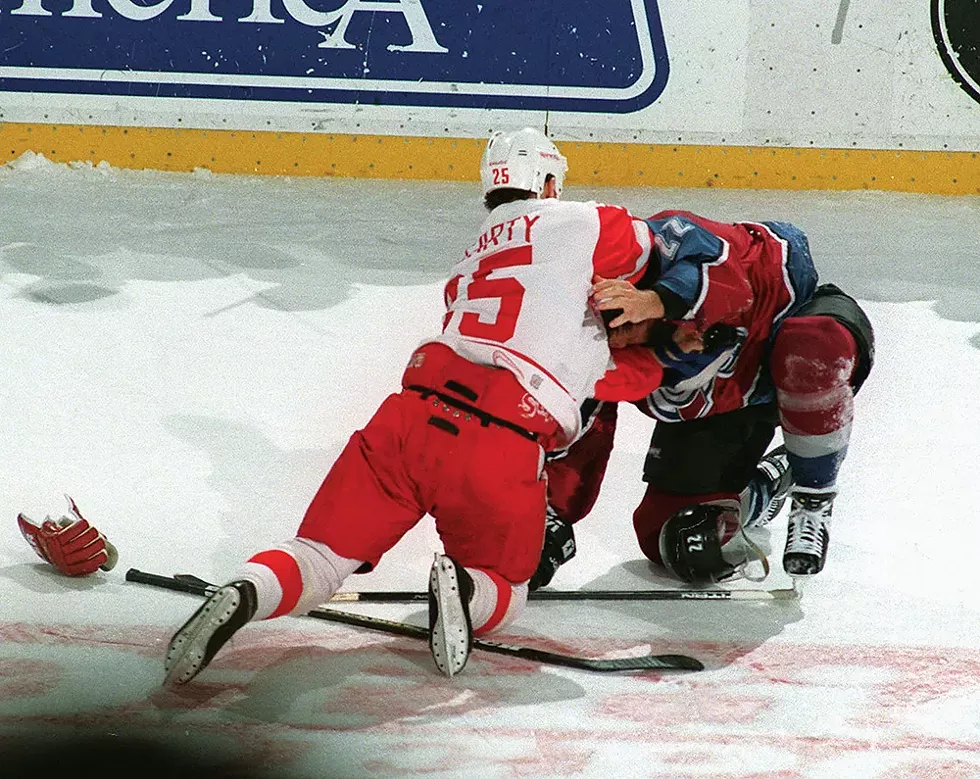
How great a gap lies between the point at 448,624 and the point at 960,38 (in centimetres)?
382

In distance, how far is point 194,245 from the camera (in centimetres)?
449

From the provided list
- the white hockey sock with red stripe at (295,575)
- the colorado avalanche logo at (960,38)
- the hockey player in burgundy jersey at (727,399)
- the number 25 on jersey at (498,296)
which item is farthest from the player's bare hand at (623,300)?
the colorado avalanche logo at (960,38)

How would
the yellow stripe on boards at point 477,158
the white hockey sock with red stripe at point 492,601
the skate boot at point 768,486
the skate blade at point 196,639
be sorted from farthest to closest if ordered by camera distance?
the yellow stripe on boards at point 477,158 < the skate boot at point 768,486 < the white hockey sock with red stripe at point 492,601 < the skate blade at point 196,639

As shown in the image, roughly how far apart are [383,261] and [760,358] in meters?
1.99

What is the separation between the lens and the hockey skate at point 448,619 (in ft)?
6.77

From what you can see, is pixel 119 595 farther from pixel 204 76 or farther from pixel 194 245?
pixel 204 76

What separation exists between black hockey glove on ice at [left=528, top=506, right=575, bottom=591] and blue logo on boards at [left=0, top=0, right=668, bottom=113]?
2.78m

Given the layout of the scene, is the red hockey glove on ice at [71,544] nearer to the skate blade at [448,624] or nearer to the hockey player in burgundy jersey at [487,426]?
the hockey player in burgundy jersey at [487,426]

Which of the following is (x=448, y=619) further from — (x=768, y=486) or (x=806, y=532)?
(x=768, y=486)

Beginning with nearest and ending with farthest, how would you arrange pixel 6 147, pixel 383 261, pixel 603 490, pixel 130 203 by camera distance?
pixel 603 490, pixel 383 261, pixel 130 203, pixel 6 147

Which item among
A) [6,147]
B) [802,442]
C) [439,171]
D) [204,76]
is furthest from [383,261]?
[802,442]

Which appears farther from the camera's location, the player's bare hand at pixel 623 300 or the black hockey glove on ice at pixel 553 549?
the black hockey glove on ice at pixel 553 549

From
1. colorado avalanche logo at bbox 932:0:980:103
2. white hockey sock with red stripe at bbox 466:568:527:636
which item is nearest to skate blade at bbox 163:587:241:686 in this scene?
white hockey sock with red stripe at bbox 466:568:527:636

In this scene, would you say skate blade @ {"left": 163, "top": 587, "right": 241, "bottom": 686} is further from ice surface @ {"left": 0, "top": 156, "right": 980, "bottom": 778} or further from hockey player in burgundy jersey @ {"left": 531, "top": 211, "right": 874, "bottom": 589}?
hockey player in burgundy jersey @ {"left": 531, "top": 211, "right": 874, "bottom": 589}
